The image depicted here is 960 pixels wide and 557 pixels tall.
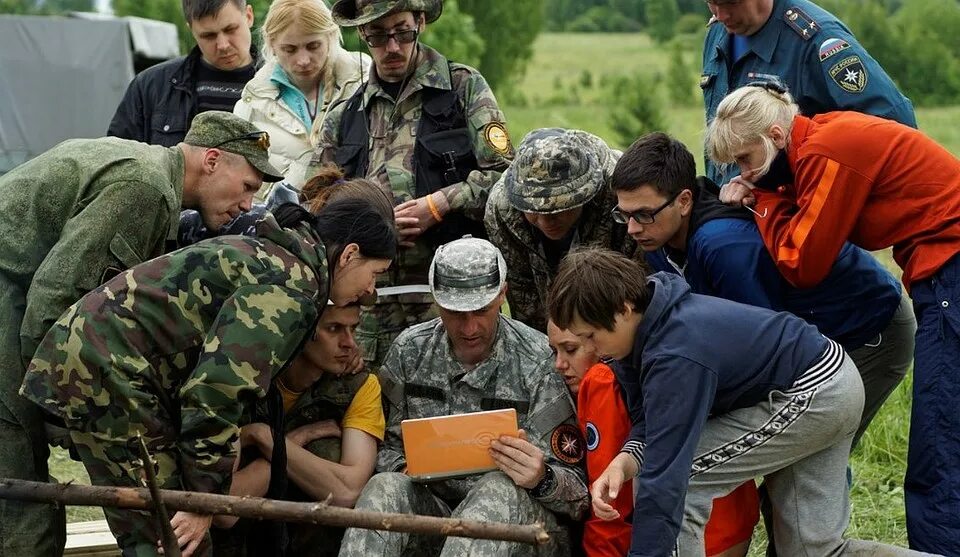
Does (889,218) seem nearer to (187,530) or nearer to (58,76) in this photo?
(187,530)

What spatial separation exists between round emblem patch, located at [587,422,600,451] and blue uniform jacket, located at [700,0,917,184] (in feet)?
3.36

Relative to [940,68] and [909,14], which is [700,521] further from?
[909,14]

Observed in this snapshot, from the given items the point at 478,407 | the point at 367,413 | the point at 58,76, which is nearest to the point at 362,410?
the point at 367,413

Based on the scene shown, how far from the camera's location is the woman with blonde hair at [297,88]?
5.32 metres

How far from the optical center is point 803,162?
3855mm

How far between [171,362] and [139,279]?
244mm

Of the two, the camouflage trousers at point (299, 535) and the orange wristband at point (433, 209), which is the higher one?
the orange wristband at point (433, 209)

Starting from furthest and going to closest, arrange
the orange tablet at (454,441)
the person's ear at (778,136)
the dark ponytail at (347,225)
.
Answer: the orange tablet at (454,441), the person's ear at (778,136), the dark ponytail at (347,225)

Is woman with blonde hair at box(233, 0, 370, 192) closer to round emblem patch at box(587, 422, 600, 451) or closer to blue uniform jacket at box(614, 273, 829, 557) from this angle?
round emblem patch at box(587, 422, 600, 451)

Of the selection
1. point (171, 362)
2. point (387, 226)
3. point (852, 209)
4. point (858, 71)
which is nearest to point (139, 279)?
point (171, 362)

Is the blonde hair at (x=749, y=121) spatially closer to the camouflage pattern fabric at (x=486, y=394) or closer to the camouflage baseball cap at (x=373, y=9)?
the camouflage pattern fabric at (x=486, y=394)

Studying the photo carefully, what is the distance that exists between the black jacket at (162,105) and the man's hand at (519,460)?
225 cm

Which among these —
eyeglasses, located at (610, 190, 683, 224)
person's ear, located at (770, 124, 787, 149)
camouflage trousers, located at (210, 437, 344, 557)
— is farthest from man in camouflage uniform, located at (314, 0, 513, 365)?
person's ear, located at (770, 124, 787, 149)

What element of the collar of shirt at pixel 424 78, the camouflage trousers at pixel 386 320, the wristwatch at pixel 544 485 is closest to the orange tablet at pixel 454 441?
the wristwatch at pixel 544 485
